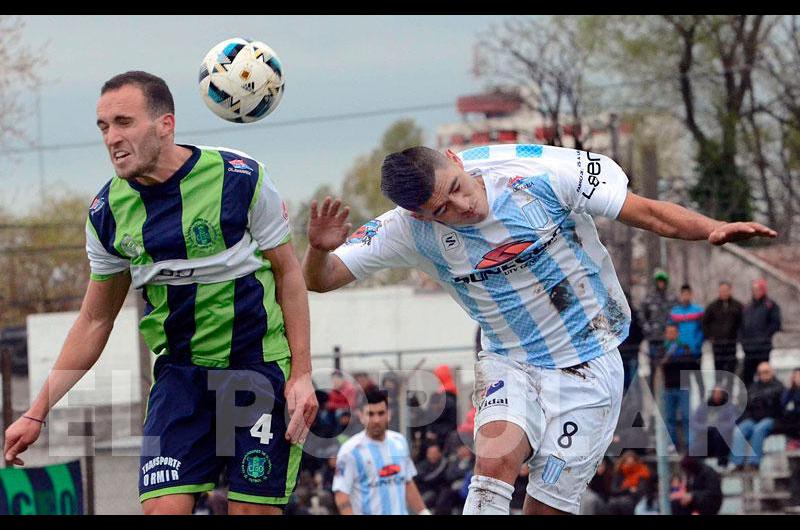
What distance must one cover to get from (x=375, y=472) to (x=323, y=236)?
5.78 metres

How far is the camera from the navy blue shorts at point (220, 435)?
550 centimetres

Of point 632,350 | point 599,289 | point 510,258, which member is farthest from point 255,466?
point 632,350

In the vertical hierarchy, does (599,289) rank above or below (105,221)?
below

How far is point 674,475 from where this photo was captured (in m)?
12.6

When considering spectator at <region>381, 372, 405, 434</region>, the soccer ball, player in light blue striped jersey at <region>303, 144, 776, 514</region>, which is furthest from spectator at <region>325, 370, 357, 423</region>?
the soccer ball

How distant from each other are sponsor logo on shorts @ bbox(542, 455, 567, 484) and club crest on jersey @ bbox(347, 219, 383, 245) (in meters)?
1.39

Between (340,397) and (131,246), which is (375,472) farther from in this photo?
(131,246)

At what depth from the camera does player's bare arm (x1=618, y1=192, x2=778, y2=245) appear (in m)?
5.57

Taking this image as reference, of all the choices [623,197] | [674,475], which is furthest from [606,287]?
[674,475]

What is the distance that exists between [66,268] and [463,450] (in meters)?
14.9

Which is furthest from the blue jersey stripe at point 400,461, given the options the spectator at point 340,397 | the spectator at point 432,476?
the spectator at point 340,397

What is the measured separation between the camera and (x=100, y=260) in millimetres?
5695

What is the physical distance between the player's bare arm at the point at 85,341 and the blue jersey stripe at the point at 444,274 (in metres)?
1.41

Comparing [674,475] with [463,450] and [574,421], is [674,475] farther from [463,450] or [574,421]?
[574,421]
